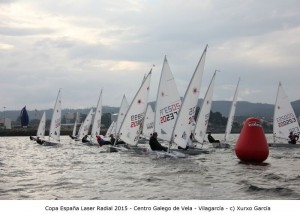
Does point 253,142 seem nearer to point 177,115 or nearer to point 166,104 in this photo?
point 177,115

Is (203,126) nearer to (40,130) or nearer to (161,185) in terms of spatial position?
(161,185)

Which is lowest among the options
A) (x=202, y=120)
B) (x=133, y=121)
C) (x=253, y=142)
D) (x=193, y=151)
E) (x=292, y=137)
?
(x=193, y=151)

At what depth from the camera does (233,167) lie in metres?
19.2

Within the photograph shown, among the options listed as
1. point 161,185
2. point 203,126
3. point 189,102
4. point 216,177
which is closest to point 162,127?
point 189,102

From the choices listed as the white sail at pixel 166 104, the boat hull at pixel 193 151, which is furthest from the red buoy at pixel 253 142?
the white sail at pixel 166 104

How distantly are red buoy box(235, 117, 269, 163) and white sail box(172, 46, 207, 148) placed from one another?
675cm

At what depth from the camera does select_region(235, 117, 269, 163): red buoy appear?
60.7 feet

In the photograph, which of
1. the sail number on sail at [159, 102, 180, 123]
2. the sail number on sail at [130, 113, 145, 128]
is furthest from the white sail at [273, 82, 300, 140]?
the sail number on sail at [159, 102, 180, 123]

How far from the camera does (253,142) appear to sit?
18.5 m

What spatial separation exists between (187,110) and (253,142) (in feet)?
25.6

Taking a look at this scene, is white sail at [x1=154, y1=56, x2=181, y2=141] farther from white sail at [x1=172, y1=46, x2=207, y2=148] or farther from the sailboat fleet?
white sail at [x1=172, y1=46, x2=207, y2=148]

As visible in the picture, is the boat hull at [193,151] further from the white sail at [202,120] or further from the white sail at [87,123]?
the white sail at [87,123]

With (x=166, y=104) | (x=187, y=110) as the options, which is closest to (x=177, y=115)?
(x=187, y=110)
